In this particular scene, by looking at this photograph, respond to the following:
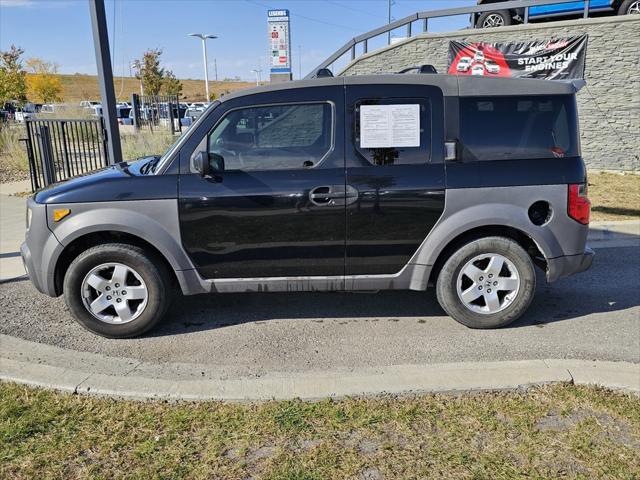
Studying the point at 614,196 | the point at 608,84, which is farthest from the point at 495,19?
the point at 614,196

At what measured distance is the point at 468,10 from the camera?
46.2ft

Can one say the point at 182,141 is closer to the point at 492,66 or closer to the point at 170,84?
the point at 492,66

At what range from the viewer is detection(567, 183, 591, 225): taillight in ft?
13.2

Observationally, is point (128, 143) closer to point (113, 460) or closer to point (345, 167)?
point (345, 167)

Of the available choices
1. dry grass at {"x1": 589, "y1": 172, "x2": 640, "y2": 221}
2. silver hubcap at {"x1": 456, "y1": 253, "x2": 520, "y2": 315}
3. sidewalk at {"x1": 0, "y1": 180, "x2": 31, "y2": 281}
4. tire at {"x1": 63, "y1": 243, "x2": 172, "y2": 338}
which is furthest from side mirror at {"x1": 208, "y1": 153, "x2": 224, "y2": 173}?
dry grass at {"x1": 589, "y1": 172, "x2": 640, "y2": 221}

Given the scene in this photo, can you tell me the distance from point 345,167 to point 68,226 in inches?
83.6

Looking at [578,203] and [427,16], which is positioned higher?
[427,16]

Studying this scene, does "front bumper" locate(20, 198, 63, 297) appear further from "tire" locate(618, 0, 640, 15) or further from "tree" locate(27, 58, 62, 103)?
"tree" locate(27, 58, 62, 103)

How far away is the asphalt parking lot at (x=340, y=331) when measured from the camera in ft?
12.4

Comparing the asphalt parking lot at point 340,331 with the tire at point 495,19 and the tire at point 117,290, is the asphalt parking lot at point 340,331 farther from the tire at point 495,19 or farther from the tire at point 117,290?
the tire at point 495,19

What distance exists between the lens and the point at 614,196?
9.46 m

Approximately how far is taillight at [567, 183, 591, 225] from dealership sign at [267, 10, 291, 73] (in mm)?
13205

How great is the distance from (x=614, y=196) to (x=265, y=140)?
7.93 meters

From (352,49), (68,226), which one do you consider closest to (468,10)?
(352,49)
